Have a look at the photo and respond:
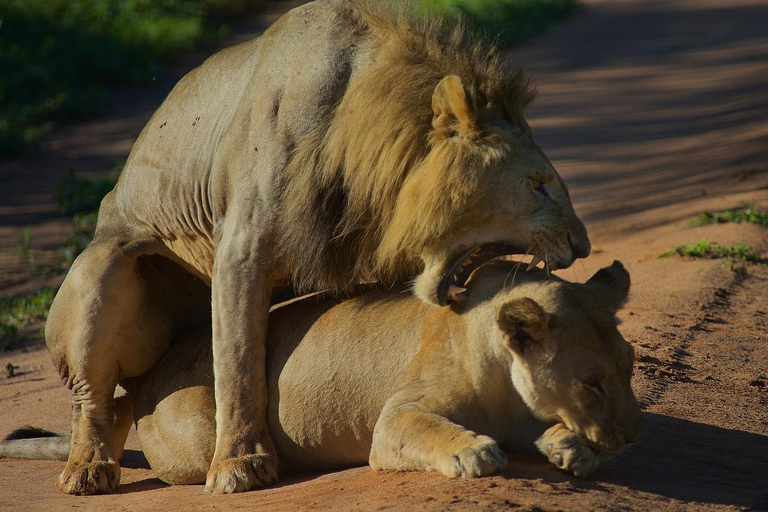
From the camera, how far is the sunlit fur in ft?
13.5

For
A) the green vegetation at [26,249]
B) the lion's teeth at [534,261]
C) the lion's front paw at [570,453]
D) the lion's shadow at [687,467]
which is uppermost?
the lion's teeth at [534,261]

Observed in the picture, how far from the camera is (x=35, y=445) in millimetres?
5758

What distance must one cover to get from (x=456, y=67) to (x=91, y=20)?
1528 cm

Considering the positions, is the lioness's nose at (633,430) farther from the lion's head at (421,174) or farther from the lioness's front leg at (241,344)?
the lioness's front leg at (241,344)

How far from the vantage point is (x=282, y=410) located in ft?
15.6

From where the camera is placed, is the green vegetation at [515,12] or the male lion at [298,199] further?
the green vegetation at [515,12]

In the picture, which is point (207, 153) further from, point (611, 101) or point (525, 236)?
point (611, 101)

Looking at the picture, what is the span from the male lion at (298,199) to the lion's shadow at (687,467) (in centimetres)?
83

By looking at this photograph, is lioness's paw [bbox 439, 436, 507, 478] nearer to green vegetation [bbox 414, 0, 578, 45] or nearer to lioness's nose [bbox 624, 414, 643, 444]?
lioness's nose [bbox 624, 414, 643, 444]

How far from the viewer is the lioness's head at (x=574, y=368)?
12.5ft

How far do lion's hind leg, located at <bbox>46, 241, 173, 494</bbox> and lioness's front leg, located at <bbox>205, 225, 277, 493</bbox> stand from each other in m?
0.78

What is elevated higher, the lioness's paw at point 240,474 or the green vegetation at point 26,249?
the lioness's paw at point 240,474

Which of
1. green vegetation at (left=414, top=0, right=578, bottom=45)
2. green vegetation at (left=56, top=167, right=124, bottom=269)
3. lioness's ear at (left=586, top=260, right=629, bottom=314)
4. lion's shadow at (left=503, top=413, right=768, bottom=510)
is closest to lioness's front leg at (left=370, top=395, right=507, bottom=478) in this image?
lion's shadow at (left=503, top=413, right=768, bottom=510)

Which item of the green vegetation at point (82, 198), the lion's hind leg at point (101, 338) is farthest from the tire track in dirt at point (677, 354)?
the green vegetation at point (82, 198)
